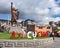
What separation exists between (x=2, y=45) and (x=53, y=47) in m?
5.46

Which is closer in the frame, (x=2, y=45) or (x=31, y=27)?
(x=2, y=45)

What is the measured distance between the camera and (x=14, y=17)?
44.1 meters

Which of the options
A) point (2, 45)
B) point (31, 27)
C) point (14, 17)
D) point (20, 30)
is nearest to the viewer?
point (2, 45)

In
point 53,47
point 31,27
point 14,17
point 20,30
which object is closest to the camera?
point 53,47

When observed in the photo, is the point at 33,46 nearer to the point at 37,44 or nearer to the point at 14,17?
the point at 37,44

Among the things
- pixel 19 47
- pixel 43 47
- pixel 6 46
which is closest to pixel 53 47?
pixel 43 47

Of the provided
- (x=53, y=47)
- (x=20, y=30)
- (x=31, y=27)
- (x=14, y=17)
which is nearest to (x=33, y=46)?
(x=53, y=47)

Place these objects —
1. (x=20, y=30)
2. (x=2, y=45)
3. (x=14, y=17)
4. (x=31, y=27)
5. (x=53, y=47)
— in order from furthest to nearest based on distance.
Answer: (x=31, y=27), (x=14, y=17), (x=20, y=30), (x=53, y=47), (x=2, y=45)

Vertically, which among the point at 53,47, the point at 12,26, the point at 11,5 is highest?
the point at 11,5

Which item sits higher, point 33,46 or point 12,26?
point 12,26

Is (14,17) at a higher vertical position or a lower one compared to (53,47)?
higher

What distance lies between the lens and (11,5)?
44375mm

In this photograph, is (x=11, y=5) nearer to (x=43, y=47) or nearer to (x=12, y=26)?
(x=12, y=26)

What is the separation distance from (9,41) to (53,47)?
15.8 ft
